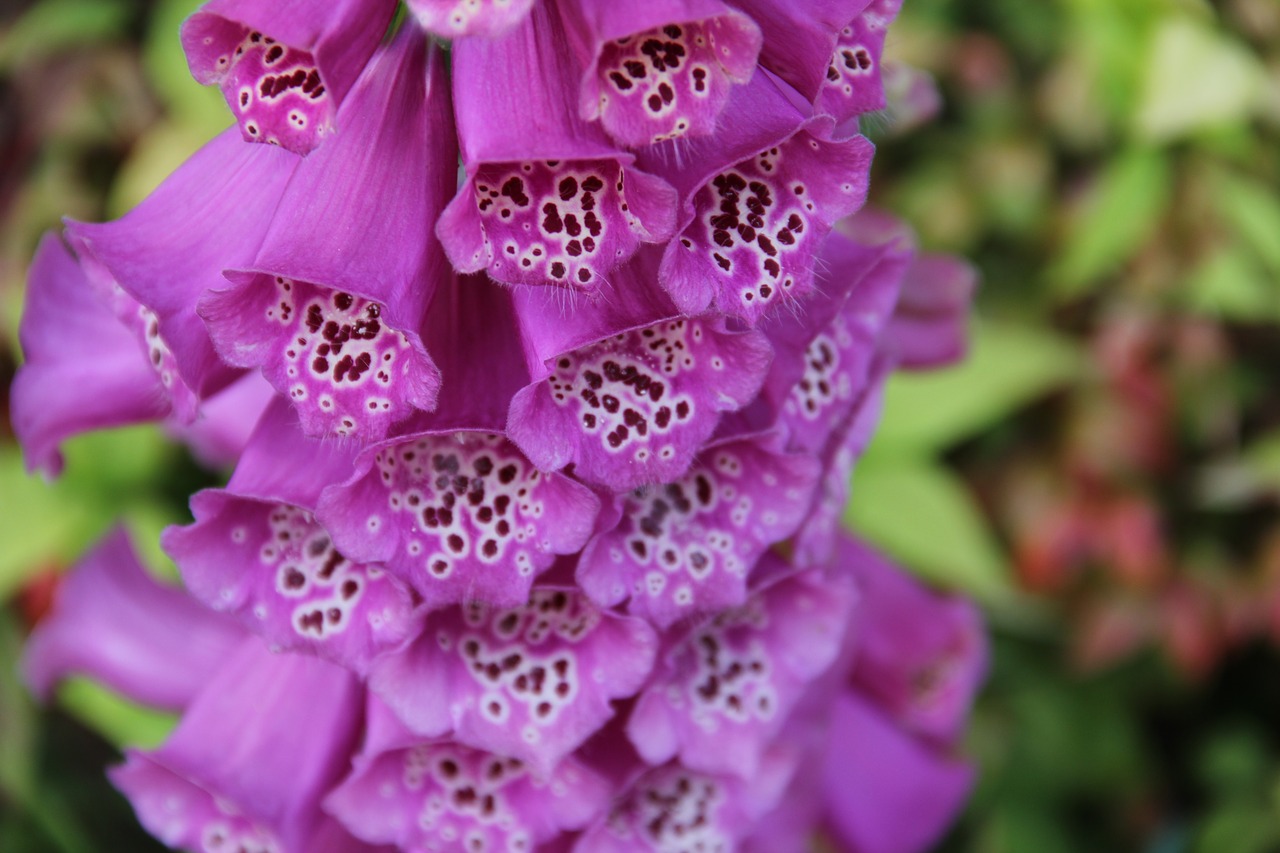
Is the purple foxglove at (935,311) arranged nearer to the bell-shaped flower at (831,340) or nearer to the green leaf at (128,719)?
the bell-shaped flower at (831,340)

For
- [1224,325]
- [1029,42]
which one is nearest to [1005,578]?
[1224,325]

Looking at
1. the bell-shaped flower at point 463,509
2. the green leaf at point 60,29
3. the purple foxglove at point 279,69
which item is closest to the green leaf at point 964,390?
the bell-shaped flower at point 463,509

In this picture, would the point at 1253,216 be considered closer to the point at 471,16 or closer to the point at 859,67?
the point at 859,67

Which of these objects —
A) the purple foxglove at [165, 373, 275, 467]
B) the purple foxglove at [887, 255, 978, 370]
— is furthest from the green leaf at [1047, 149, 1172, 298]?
the purple foxglove at [165, 373, 275, 467]

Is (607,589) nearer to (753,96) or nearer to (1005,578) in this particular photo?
(753,96)

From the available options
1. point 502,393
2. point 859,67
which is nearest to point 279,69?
point 502,393

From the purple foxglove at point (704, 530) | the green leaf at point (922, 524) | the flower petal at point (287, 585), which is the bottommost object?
the green leaf at point (922, 524)

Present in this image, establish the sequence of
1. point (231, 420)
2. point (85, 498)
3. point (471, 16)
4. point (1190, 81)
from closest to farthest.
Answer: point (471, 16), point (231, 420), point (85, 498), point (1190, 81)
